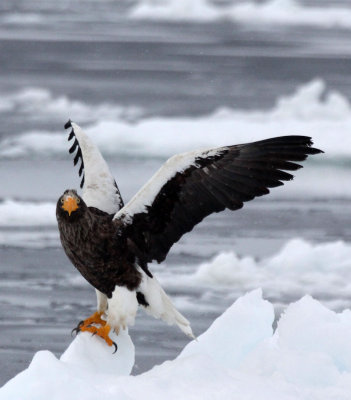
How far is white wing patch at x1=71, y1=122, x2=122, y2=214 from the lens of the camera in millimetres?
4824

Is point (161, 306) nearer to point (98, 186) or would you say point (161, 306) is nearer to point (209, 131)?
point (98, 186)

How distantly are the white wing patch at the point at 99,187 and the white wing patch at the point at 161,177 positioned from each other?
0.83 feet

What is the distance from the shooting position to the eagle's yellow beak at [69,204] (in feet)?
14.2

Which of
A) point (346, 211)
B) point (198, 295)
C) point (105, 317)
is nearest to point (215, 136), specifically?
point (346, 211)

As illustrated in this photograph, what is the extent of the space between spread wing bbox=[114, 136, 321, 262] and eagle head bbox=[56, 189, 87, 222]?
0.21 metres

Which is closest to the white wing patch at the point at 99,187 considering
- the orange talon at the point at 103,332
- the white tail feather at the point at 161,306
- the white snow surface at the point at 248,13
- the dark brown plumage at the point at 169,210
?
the dark brown plumage at the point at 169,210

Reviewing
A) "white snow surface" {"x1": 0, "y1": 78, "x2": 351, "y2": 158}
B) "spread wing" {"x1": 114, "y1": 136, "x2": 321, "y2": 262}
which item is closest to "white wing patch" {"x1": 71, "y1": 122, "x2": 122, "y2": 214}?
"spread wing" {"x1": 114, "y1": 136, "x2": 321, "y2": 262}

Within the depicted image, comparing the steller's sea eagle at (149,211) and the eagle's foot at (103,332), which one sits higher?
the steller's sea eagle at (149,211)

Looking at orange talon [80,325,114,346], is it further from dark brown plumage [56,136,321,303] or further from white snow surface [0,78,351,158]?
white snow surface [0,78,351,158]

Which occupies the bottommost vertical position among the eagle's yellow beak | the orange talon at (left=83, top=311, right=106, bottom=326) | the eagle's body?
the orange talon at (left=83, top=311, right=106, bottom=326)

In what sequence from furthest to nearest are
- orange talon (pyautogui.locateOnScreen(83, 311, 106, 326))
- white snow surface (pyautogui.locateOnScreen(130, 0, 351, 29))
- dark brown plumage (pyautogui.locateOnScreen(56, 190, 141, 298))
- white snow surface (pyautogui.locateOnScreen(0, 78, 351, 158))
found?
1. white snow surface (pyautogui.locateOnScreen(130, 0, 351, 29))
2. white snow surface (pyautogui.locateOnScreen(0, 78, 351, 158))
3. orange talon (pyautogui.locateOnScreen(83, 311, 106, 326))
4. dark brown plumage (pyautogui.locateOnScreen(56, 190, 141, 298))

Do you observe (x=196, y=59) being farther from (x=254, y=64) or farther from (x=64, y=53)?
(x=64, y=53)

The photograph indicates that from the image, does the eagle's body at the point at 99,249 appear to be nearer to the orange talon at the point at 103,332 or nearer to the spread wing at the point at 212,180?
the spread wing at the point at 212,180

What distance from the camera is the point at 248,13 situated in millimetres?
19219
